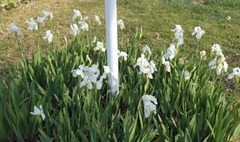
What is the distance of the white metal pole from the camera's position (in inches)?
97.2

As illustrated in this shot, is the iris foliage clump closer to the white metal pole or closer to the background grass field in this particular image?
the white metal pole

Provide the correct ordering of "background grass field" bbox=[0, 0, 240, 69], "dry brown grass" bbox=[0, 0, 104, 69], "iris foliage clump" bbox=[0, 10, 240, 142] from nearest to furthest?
1. "iris foliage clump" bbox=[0, 10, 240, 142]
2. "dry brown grass" bbox=[0, 0, 104, 69]
3. "background grass field" bbox=[0, 0, 240, 69]

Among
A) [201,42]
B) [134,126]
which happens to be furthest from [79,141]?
[201,42]

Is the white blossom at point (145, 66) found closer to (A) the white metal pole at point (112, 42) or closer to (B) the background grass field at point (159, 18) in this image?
(A) the white metal pole at point (112, 42)

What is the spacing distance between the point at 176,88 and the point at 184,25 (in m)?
2.75

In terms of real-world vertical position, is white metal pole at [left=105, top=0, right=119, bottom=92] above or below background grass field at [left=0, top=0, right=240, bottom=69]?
above

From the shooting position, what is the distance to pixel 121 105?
2619mm

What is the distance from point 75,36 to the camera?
3285 mm

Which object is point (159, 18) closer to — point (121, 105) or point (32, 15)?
point (32, 15)

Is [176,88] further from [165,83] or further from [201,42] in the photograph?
[201,42]

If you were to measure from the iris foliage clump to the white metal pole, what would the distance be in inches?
2.8

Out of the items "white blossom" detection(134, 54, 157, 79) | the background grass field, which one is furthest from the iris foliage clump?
the background grass field

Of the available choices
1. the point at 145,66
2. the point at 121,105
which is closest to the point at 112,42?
the point at 145,66

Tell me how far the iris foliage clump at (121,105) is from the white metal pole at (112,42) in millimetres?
70
